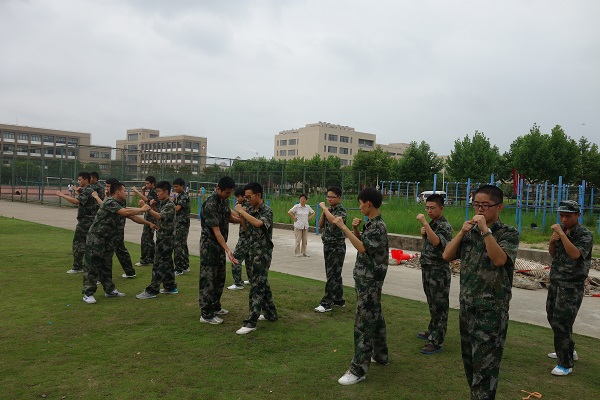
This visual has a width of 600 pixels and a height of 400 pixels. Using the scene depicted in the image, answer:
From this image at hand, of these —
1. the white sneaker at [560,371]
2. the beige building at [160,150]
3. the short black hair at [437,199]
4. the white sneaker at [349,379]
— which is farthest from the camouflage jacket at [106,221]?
the beige building at [160,150]

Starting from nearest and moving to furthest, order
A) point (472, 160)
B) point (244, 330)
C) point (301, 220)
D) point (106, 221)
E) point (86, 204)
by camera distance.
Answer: point (244, 330) → point (106, 221) → point (86, 204) → point (301, 220) → point (472, 160)

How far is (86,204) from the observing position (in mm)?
8922

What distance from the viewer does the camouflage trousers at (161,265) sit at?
720cm

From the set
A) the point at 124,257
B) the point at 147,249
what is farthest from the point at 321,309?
the point at 147,249

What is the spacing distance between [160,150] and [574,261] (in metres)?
78.5

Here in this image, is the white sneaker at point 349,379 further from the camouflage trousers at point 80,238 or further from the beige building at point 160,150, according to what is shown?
the beige building at point 160,150

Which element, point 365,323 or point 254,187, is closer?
point 365,323

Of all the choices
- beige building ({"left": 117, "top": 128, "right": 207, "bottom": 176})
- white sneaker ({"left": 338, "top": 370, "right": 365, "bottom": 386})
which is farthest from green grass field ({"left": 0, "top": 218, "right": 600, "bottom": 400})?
beige building ({"left": 117, "top": 128, "right": 207, "bottom": 176})

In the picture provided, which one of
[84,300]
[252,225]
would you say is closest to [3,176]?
[84,300]

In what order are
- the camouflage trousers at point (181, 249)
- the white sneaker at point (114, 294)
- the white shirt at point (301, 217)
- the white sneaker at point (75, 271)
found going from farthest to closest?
the white shirt at point (301, 217), the camouflage trousers at point (181, 249), the white sneaker at point (75, 271), the white sneaker at point (114, 294)

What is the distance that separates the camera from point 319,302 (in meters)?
7.36

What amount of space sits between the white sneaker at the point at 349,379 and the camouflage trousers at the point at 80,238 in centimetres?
633

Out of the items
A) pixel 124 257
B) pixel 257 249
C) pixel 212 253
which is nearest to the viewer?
pixel 257 249

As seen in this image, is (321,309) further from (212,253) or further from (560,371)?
(560,371)
